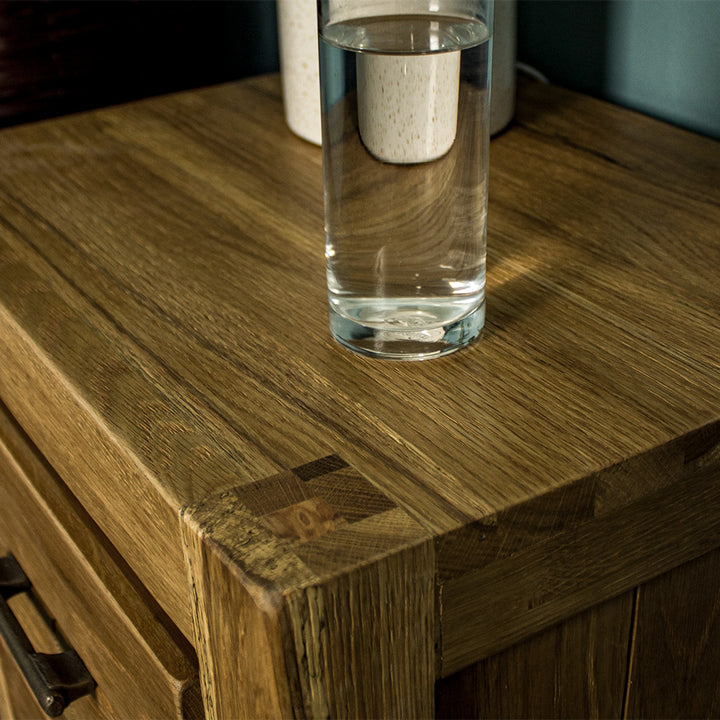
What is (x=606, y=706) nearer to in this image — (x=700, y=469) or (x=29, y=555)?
(x=700, y=469)

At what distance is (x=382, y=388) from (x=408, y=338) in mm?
31

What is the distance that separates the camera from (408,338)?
450mm

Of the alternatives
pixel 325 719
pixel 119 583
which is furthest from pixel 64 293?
pixel 325 719

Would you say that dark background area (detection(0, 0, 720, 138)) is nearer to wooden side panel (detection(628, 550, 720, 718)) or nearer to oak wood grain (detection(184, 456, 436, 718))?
wooden side panel (detection(628, 550, 720, 718))

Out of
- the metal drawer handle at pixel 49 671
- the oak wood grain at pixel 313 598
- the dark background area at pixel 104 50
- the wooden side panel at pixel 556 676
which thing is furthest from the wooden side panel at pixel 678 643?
the dark background area at pixel 104 50

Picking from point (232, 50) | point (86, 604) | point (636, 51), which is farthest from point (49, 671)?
point (232, 50)

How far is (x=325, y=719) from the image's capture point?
1.16 feet

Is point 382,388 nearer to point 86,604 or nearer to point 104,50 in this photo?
point 86,604

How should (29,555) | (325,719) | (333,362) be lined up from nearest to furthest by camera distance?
(325,719) → (333,362) → (29,555)

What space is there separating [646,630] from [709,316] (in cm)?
16

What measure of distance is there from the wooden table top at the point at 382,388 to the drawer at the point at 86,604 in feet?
0.07

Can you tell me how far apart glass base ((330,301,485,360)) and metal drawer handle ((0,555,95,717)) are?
0.25 meters

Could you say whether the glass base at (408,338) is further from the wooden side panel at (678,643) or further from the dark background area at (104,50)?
the dark background area at (104,50)

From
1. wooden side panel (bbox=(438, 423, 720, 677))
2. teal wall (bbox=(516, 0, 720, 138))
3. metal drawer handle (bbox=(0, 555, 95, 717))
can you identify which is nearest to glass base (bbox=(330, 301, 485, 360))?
wooden side panel (bbox=(438, 423, 720, 677))
